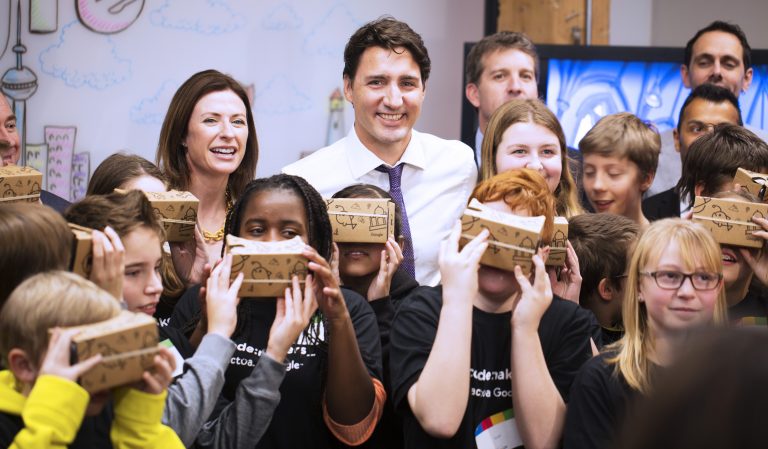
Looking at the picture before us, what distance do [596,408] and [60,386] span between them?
1226 mm

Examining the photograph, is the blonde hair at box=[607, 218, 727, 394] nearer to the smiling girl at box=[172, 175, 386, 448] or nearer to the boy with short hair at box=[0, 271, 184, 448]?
the smiling girl at box=[172, 175, 386, 448]

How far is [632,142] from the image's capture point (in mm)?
3965

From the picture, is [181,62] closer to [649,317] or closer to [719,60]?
[719,60]

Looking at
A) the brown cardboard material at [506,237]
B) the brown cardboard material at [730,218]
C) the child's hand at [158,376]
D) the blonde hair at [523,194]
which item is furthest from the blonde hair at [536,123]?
the child's hand at [158,376]

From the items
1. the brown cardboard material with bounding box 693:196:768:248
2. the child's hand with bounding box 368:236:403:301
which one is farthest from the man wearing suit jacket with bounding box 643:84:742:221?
the child's hand with bounding box 368:236:403:301

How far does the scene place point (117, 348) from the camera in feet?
6.26

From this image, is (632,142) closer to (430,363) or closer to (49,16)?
(430,363)

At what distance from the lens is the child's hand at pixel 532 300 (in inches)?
97.7

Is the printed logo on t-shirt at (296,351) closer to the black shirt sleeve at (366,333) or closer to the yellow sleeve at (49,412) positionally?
the black shirt sleeve at (366,333)

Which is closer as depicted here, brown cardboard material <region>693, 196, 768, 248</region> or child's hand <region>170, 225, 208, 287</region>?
brown cardboard material <region>693, 196, 768, 248</region>

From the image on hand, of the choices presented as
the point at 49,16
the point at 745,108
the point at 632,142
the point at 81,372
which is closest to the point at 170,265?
the point at 81,372

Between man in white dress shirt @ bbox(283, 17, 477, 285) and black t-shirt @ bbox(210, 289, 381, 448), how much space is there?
38.4 inches

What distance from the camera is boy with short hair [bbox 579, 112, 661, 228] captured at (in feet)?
12.9

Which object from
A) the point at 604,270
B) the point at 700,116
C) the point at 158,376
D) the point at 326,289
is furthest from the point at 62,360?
the point at 700,116
